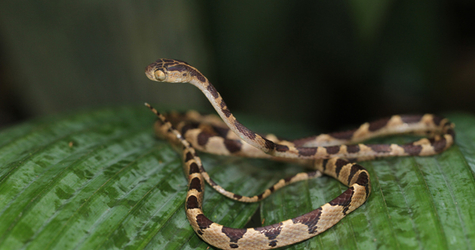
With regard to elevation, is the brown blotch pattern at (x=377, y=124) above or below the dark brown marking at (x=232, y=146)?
above

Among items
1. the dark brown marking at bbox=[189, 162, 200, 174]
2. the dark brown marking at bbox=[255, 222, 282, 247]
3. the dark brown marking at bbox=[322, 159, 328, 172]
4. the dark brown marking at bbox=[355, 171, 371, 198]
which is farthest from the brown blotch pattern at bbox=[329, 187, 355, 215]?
the dark brown marking at bbox=[189, 162, 200, 174]

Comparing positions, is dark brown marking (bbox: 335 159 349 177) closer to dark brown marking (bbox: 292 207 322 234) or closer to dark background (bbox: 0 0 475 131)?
dark brown marking (bbox: 292 207 322 234)

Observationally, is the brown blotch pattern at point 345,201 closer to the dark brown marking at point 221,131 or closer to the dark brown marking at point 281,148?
the dark brown marking at point 281,148

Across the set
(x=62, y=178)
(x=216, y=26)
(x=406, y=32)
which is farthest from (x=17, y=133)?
(x=406, y=32)

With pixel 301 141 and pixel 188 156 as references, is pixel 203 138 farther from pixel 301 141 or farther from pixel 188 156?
pixel 301 141

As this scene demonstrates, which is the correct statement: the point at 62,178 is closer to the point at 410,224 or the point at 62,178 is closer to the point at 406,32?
Result: the point at 410,224

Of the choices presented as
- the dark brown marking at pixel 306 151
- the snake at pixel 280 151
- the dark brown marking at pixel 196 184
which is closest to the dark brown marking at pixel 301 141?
the snake at pixel 280 151
